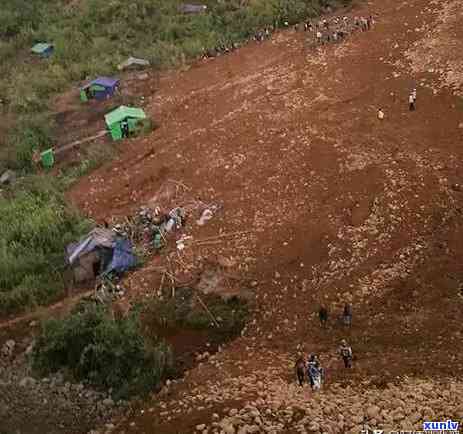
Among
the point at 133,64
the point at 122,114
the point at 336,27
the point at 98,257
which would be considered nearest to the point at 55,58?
the point at 133,64

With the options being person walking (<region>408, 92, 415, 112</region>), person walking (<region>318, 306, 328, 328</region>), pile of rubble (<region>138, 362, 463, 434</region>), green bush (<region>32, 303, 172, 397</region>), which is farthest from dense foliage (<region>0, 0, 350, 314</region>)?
person walking (<region>408, 92, 415, 112</region>)

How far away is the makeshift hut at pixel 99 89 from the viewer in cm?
2123

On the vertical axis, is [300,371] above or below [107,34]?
above

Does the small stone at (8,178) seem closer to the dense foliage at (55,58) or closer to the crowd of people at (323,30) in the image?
the dense foliage at (55,58)

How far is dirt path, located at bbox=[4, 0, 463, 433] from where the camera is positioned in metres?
10.0

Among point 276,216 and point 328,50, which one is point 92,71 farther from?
point 276,216

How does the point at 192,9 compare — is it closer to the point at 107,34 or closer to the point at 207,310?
the point at 107,34

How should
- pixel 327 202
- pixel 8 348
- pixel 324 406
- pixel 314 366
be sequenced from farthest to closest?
1. pixel 327 202
2. pixel 8 348
3. pixel 314 366
4. pixel 324 406

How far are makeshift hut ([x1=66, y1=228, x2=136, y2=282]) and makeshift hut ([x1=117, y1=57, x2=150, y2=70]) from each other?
11.2 m

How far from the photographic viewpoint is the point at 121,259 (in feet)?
41.3

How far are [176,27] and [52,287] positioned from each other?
48.4 feet

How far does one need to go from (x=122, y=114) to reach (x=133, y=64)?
4894mm

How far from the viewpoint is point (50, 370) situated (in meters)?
10.6

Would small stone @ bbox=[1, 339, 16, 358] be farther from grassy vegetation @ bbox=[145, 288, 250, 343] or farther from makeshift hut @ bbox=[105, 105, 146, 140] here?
makeshift hut @ bbox=[105, 105, 146, 140]
